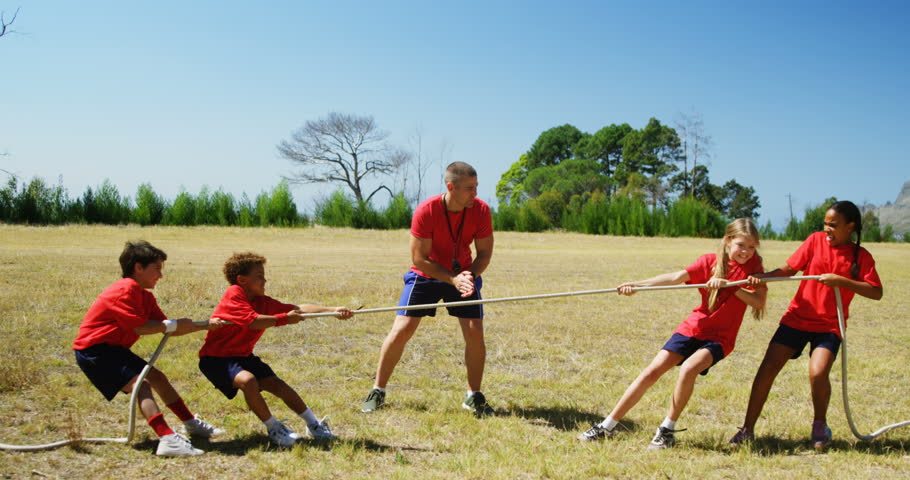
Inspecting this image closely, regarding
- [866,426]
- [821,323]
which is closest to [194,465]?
[821,323]

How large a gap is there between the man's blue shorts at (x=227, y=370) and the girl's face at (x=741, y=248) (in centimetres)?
348

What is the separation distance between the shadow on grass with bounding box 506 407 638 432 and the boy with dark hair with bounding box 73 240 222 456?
259cm

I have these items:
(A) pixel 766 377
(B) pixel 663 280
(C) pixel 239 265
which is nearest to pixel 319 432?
(C) pixel 239 265

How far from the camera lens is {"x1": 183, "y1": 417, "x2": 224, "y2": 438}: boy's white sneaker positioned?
181 inches

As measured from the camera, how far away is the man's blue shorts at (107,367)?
4.38m

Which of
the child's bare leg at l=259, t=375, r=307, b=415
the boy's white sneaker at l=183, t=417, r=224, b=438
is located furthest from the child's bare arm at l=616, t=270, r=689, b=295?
the boy's white sneaker at l=183, t=417, r=224, b=438

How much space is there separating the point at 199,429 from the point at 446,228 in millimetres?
2445

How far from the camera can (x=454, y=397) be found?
19.4 feet

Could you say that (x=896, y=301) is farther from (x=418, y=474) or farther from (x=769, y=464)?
(x=418, y=474)

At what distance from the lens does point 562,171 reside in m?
64.3

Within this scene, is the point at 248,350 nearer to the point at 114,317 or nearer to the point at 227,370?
the point at 227,370

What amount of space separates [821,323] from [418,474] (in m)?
3.14

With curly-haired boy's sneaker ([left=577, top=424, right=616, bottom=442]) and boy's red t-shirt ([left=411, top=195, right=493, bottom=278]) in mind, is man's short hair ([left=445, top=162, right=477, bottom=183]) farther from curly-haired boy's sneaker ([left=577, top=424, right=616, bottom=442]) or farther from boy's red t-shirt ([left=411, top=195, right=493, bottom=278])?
curly-haired boy's sneaker ([left=577, top=424, right=616, bottom=442])

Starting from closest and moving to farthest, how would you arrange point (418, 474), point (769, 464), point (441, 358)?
point (418, 474) → point (769, 464) → point (441, 358)
